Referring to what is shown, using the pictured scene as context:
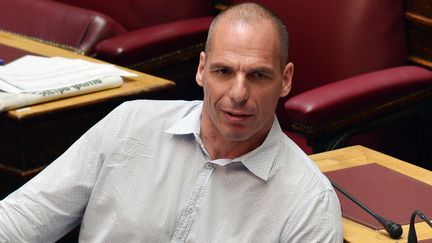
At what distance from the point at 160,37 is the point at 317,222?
1318 mm

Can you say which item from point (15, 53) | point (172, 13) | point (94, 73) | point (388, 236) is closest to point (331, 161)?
point (388, 236)

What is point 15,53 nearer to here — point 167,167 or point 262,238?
point 167,167

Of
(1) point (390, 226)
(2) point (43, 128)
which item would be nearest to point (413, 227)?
(1) point (390, 226)

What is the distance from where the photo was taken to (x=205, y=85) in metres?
1.53

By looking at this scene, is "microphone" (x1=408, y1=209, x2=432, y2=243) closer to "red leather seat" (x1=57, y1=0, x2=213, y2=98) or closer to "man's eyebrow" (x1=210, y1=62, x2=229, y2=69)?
"man's eyebrow" (x1=210, y1=62, x2=229, y2=69)

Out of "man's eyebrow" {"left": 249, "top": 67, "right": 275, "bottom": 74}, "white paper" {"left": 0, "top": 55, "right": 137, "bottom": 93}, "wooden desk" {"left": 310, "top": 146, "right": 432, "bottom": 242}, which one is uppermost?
"man's eyebrow" {"left": 249, "top": 67, "right": 275, "bottom": 74}

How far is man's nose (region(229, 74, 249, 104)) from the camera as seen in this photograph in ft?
4.82

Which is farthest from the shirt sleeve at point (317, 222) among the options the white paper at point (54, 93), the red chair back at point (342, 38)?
the red chair back at point (342, 38)

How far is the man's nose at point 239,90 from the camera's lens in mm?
1469

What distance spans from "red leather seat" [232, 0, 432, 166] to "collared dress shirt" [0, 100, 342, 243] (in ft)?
1.86

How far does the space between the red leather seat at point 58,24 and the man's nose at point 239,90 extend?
51.0 inches

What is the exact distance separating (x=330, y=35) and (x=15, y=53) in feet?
2.50

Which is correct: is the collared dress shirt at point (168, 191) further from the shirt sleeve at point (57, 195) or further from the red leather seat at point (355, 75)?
the red leather seat at point (355, 75)

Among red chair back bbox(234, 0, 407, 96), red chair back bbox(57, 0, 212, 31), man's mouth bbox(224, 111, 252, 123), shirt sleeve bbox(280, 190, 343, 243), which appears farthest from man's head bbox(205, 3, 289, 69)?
red chair back bbox(57, 0, 212, 31)
